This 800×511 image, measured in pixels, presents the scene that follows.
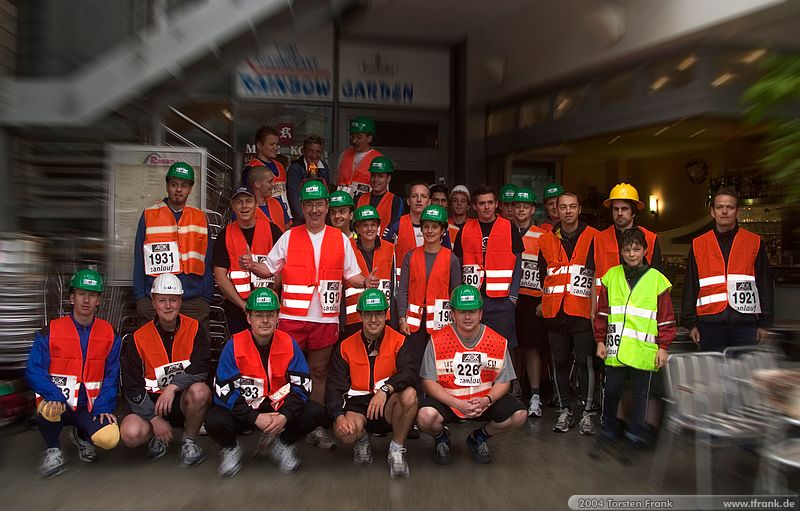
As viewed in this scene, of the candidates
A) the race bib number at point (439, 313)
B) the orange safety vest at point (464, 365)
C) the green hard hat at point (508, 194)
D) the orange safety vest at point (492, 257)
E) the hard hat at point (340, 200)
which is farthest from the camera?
the green hard hat at point (508, 194)

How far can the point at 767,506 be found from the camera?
13.9 ft

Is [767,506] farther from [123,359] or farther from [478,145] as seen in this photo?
[478,145]

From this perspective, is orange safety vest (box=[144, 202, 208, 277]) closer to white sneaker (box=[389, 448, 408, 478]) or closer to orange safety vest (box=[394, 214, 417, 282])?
orange safety vest (box=[394, 214, 417, 282])

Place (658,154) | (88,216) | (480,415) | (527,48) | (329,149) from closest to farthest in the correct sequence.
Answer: (480,415)
(88,216)
(527,48)
(329,149)
(658,154)

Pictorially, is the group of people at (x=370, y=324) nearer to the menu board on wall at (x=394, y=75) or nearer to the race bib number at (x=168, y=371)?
the race bib number at (x=168, y=371)

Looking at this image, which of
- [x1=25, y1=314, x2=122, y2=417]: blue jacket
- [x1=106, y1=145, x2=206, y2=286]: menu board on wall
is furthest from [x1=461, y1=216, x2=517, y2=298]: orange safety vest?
[x1=25, y1=314, x2=122, y2=417]: blue jacket

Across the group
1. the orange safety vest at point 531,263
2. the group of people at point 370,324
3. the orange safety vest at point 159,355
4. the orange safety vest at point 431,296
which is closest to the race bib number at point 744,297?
the group of people at point 370,324

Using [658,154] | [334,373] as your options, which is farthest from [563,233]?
[658,154]

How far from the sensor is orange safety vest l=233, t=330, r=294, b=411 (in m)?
5.49

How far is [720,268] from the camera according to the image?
6262 mm

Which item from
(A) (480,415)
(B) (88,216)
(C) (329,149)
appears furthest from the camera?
(C) (329,149)

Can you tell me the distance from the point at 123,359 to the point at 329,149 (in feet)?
20.7

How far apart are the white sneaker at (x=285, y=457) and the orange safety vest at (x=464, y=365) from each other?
122 centimetres

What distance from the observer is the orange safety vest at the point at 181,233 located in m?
6.42
